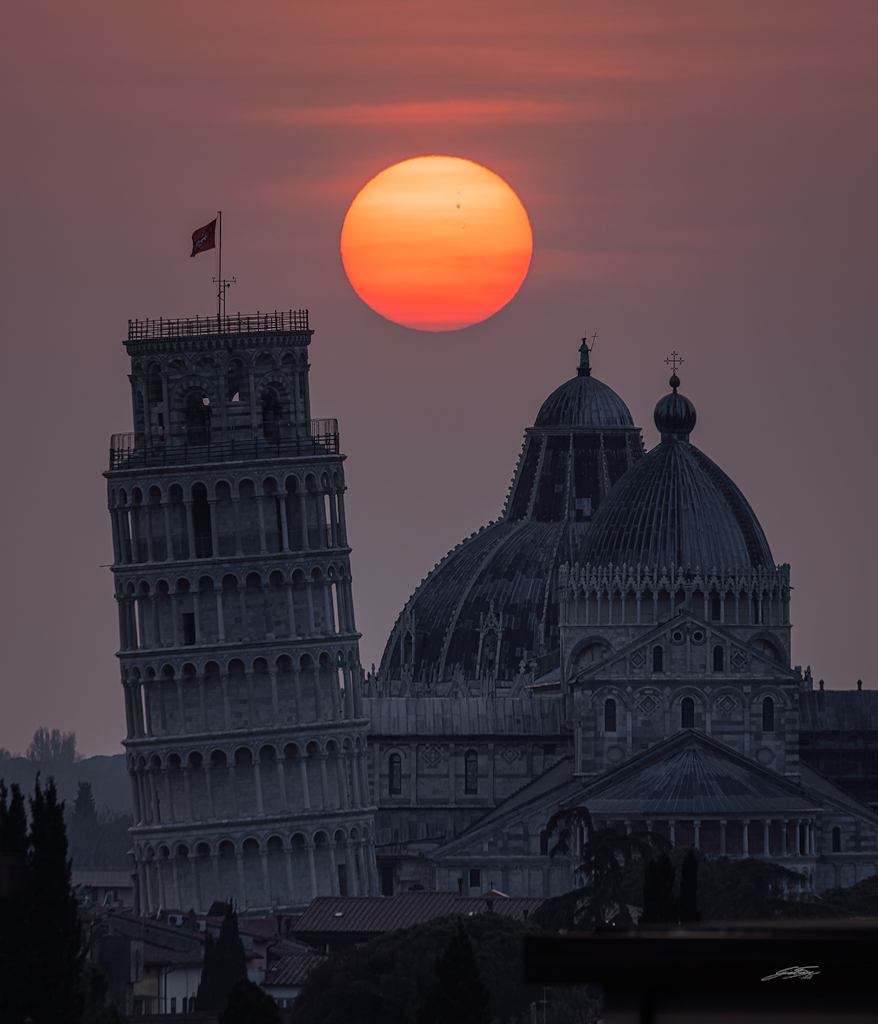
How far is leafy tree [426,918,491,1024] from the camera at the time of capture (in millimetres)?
78812

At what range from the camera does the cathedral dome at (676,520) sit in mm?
150250

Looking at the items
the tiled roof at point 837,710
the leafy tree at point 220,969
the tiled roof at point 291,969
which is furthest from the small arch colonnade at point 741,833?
the leafy tree at point 220,969

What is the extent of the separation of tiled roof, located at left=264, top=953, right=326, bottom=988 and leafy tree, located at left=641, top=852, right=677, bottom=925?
113 ft

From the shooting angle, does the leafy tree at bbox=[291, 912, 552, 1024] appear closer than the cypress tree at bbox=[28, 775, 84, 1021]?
No

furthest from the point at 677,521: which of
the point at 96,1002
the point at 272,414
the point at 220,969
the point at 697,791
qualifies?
the point at 96,1002

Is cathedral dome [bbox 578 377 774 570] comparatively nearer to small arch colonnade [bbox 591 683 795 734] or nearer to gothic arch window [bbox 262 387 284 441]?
small arch colonnade [bbox 591 683 795 734]

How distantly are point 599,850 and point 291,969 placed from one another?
1348 cm

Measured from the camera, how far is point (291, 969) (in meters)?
118

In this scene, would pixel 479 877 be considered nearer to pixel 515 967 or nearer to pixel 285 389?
pixel 285 389

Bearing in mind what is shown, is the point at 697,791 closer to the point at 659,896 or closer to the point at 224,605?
the point at 224,605

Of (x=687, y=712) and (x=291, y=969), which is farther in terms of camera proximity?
(x=687, y=712)

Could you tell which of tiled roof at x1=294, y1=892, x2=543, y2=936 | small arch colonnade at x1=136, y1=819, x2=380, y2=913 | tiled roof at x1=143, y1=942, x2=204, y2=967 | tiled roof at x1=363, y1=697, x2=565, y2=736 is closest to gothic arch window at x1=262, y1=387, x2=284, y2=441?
tiled roof at x1=363, y1=697, x2=565, y2=736

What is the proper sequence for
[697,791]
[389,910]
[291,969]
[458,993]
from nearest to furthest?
[458,993]
[291,969]
[389,910]
[697,791]

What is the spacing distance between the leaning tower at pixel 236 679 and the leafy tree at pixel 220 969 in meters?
38.4
